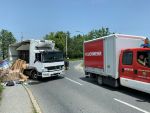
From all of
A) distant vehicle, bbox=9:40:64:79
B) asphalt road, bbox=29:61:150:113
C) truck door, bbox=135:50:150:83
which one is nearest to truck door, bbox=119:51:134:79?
truck door, bbox=135:50:150:83

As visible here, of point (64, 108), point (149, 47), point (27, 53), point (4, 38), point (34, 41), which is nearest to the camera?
point (64, 108)

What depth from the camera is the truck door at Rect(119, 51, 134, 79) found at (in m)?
12.4

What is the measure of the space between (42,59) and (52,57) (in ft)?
2.83

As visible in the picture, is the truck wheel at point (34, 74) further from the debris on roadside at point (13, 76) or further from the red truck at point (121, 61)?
the red truck at point (121, 61)

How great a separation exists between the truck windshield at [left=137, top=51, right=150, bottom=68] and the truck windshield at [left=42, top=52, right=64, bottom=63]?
9.48m

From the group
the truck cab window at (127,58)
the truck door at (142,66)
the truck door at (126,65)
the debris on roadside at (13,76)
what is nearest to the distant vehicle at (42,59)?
the debris on roadside at (13,76)

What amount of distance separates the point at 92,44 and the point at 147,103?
22.6ft

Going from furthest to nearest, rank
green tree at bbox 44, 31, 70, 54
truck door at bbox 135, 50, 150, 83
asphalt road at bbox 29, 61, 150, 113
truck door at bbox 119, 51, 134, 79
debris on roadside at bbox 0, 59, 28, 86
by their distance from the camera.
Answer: green tree at bbox 44, 31, 70, 54, debris on roadside at bbox 0, 59, 28, 86, truck door at bbox 119, 51, 134, 79, truck door at bbox 135, 50, 150, 83, asphalt road at bbox 29, 61, 150, 113

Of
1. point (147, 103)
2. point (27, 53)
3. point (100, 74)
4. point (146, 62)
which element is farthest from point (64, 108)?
point (27, 53)

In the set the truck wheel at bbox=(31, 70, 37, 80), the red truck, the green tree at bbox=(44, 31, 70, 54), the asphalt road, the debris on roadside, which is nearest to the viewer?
the asphalt road

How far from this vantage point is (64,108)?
10125 millimetres

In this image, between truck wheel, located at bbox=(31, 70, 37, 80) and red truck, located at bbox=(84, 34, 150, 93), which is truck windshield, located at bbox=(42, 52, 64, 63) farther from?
red truck, located at bbox=(84, 34, 150, 93)

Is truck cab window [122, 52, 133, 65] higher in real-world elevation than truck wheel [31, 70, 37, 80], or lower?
higher

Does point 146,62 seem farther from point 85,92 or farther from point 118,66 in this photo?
point 85,92
